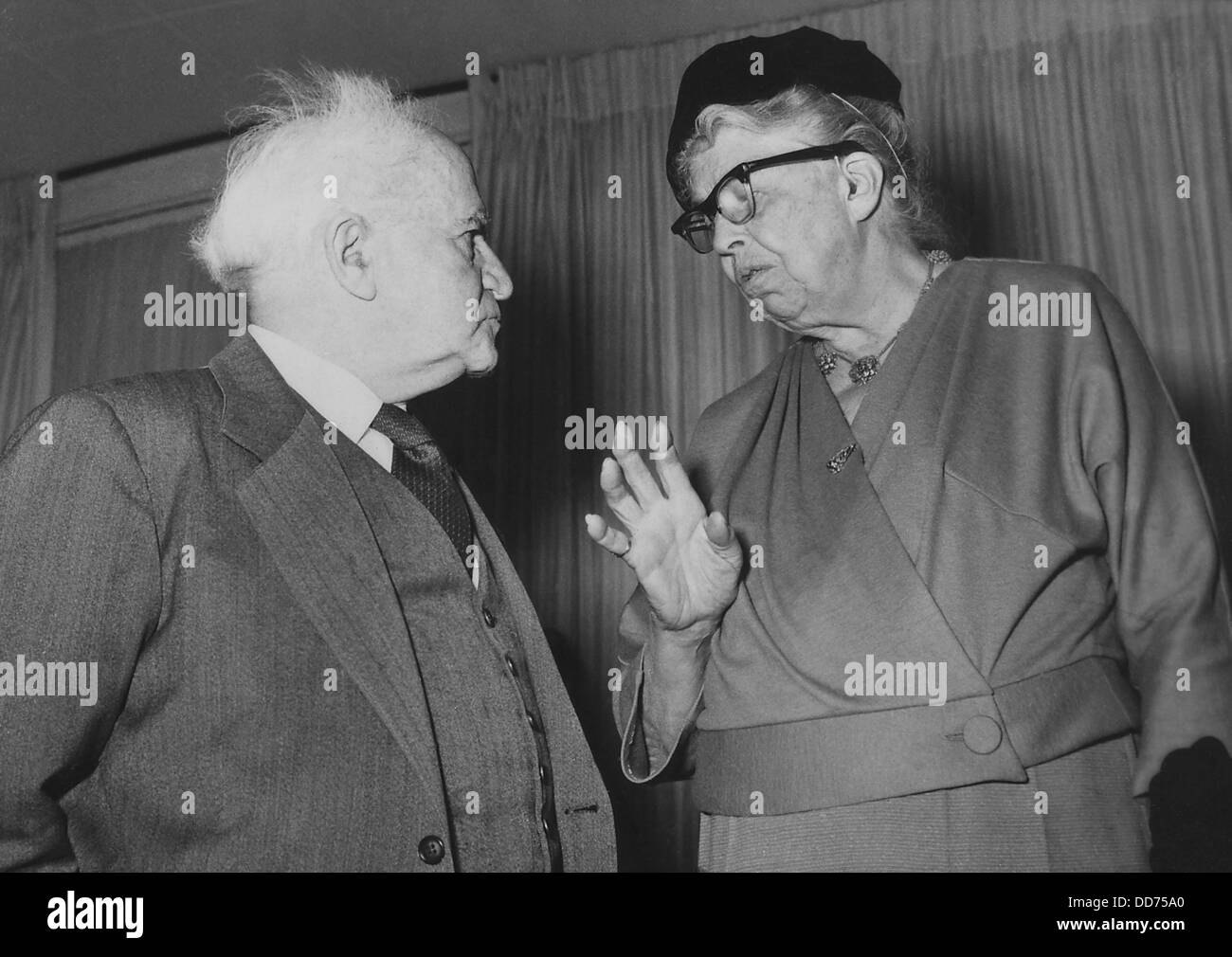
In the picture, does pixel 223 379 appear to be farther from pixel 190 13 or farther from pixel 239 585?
pixel 190 13

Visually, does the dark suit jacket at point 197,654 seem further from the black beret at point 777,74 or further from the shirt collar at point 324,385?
the black beret at point 777,74

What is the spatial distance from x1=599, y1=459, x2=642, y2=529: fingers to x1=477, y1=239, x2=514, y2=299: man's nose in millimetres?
365

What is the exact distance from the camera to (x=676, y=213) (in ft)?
6.81

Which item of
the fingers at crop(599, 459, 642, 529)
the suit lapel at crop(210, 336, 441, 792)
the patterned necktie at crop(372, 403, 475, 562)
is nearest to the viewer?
the suit lapel at crop(210, 336, 441, 792)

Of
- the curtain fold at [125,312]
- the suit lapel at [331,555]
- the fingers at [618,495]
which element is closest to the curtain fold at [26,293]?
the curtain fold at [125,312]

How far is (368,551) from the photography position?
→ 1458 mm

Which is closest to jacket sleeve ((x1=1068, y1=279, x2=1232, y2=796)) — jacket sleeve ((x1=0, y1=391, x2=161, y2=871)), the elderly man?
the elderly man

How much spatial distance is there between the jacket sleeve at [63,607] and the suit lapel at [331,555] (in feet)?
0.46

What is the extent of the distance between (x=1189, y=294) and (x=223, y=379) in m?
1.58

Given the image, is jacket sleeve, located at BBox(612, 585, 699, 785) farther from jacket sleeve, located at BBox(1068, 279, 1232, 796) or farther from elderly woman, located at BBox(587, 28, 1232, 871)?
jacket sleeve, located at BBox(1068, 279, 1232, 796)

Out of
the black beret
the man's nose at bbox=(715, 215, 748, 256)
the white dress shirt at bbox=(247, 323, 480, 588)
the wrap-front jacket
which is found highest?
the black beret

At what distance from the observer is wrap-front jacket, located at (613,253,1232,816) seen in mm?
1496

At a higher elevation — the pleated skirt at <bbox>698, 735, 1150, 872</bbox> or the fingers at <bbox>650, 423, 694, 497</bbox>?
the fingers at <bbox>650, 423, 694, 497</bbox>

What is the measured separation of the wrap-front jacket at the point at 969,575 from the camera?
1.50 m
